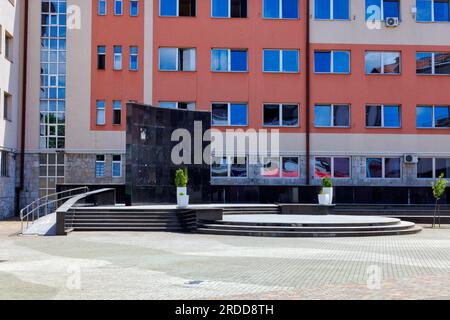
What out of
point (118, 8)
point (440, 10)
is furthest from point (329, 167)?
point (118, 8)

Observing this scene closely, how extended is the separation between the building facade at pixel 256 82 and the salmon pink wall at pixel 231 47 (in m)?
0.05

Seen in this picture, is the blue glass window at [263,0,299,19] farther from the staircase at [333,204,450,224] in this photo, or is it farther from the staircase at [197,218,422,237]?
the staircase at [197,218,422,237]

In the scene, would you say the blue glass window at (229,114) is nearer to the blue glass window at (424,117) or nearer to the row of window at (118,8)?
the row of window at (118,8)

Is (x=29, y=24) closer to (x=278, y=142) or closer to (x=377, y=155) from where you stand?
(x=278, y=142)

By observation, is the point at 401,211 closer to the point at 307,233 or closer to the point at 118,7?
the point at 307,233

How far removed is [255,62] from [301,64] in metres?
2.54

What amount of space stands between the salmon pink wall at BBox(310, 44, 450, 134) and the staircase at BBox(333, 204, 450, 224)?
5.58 m

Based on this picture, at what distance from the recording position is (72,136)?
33.5 meters

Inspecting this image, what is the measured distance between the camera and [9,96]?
3281cm

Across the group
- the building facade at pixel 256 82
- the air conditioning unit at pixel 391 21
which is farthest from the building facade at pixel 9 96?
the air conditioning unit at pixel 391 21
